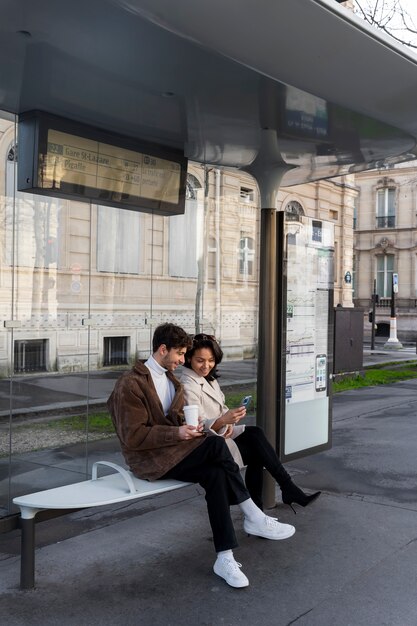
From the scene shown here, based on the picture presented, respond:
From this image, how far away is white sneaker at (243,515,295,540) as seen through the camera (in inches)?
181

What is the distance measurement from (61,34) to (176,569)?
3074mm

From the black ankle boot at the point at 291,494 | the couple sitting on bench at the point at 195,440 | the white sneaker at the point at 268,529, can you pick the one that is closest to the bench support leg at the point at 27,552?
the couple sitting on bench at the point at 195,440

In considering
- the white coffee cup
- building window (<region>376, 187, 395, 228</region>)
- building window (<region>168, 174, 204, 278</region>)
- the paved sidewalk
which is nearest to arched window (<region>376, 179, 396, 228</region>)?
building window (<region>376, 187, 395, 228</region>)

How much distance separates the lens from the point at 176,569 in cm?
425

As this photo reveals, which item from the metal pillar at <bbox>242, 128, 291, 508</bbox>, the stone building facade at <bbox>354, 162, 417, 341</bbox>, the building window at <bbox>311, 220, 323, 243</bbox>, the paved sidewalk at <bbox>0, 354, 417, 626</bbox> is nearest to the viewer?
the paved sidewalk at <bbox>0, 354, 417, 626</bbox>

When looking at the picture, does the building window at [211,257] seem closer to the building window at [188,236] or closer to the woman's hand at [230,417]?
the building window at [188,236]

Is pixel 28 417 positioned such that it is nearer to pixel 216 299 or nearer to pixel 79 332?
pixel 79 332

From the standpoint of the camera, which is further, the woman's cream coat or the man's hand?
the woman's cream coat

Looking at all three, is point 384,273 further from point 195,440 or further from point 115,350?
point 195,440

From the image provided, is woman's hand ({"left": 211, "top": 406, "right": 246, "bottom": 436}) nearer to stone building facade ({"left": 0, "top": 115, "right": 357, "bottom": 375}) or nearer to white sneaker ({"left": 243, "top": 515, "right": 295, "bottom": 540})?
white sneaker ({"left": 243, "top": 515, "right": 295, "bottom": 540})

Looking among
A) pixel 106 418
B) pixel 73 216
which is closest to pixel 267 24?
pixel 73 216

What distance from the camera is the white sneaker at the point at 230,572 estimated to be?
13.0 ft

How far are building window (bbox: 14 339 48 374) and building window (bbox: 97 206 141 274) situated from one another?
0.94 meters

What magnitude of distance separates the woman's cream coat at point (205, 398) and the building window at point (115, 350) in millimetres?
1401
